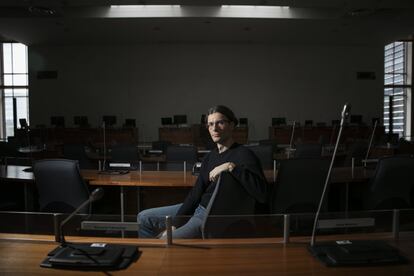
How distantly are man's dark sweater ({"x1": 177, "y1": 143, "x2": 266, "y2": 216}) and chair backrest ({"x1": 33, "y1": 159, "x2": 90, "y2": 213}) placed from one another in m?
0.89

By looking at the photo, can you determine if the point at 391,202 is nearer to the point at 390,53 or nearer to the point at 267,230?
the point at 267,230

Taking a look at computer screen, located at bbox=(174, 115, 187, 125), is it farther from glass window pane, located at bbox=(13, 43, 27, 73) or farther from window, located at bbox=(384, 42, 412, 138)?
window, located at bbox=(384, 42, 412, 138)

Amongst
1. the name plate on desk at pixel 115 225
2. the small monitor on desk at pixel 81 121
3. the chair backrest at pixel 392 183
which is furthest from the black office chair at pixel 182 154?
the small monitor on desk at pixel 81 121

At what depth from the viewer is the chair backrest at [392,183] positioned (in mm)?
→ 2709

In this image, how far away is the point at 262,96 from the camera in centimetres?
1196

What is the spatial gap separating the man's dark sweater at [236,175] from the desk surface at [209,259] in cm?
43

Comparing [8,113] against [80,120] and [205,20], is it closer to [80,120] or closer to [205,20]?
[80,120]

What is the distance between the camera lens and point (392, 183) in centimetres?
275

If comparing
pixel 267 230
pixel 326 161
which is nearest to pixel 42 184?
pixel 267 230

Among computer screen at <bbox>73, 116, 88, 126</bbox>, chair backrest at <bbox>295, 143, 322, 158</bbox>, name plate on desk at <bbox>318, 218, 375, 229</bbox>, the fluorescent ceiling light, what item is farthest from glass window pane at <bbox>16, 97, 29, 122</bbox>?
name plate on desk at <bbox>318, 218, 375, 229</bbox>

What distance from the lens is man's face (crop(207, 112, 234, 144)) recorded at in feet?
6.81

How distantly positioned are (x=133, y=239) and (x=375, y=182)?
2.12 meters

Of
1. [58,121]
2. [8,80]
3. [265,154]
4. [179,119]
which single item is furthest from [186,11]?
[8,80]

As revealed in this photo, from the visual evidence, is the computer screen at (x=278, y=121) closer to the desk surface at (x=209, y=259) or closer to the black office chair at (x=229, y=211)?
the black office chair at (x=229, y=211)
